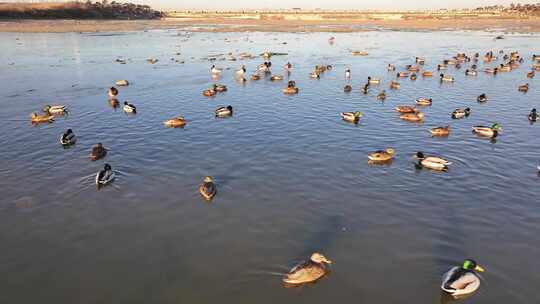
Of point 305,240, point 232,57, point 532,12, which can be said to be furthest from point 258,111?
point 532,12

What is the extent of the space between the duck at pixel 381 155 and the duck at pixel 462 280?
29.3 ft

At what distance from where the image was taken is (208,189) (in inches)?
671

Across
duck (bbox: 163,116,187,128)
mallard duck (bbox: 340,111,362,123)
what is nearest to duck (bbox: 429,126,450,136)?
mallard duck (bbox: 340,111,362,123)

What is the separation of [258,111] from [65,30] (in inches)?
3338

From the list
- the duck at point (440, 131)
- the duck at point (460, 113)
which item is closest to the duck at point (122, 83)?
the duck at point (440, 131)

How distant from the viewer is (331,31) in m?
104

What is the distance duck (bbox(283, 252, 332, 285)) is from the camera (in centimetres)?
1202

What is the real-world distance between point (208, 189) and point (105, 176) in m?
4.90

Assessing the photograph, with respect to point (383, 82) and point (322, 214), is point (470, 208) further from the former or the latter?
point (383, 82)

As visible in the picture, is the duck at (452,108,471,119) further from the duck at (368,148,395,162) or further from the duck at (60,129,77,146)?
the duck at (60,129,77,146)

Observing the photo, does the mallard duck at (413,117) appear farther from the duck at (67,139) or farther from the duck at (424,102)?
the duck at (67,139)

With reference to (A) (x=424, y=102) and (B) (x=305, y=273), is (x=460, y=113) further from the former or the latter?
(B) (x=305, y=273)

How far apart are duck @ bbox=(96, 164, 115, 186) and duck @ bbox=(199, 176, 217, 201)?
4315 millimetres

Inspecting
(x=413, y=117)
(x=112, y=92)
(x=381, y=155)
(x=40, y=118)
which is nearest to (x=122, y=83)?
(x=112, y=92)
